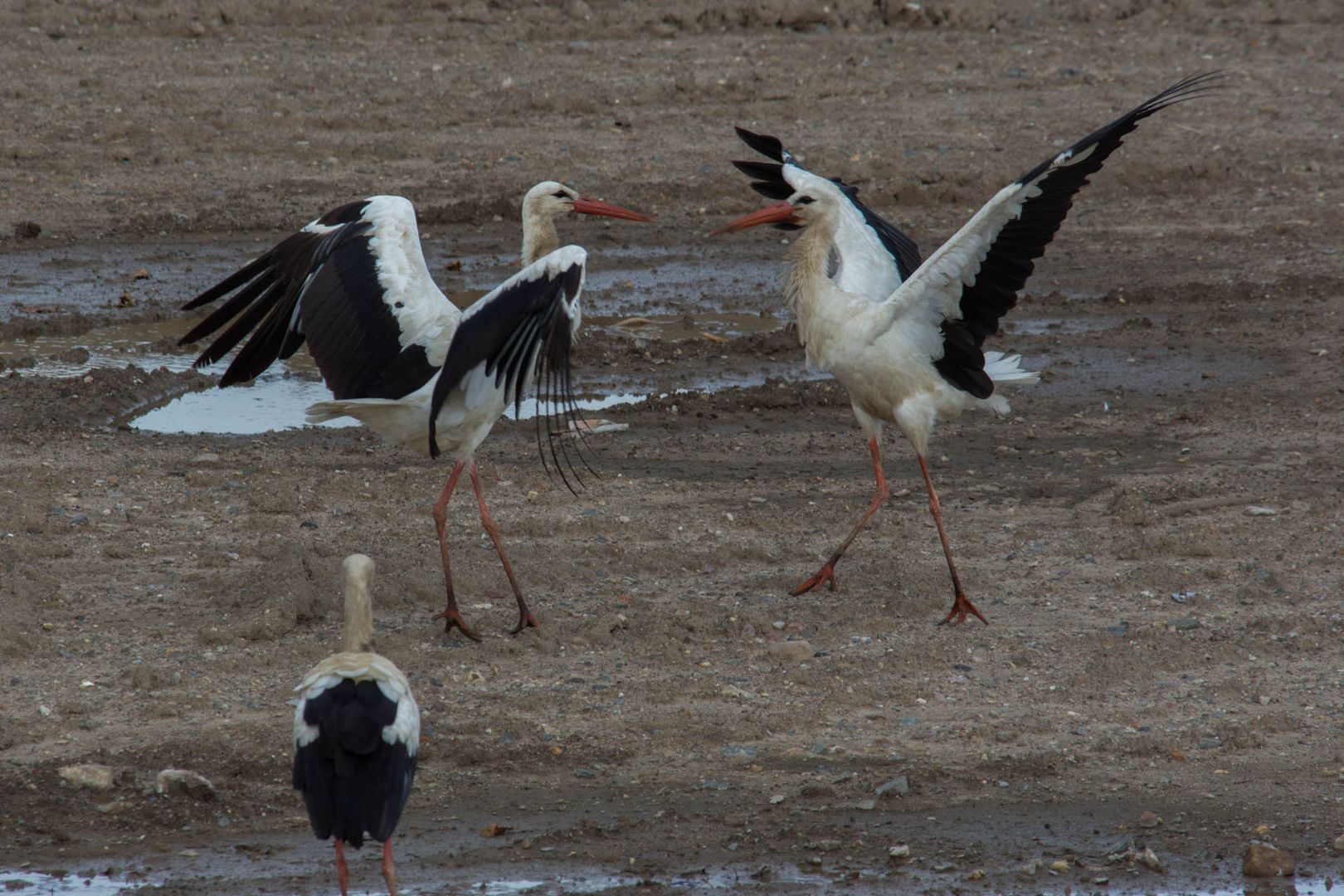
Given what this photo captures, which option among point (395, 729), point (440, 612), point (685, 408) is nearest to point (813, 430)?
point (685, 408)

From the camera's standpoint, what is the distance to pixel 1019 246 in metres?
6.35

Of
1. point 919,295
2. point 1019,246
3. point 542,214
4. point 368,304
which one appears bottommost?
point 368,304

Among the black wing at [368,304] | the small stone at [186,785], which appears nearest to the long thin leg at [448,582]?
the black wing at [368,304]

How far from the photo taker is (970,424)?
8789 millimetres

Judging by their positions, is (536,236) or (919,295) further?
(536,236)

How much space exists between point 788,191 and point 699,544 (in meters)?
1.90

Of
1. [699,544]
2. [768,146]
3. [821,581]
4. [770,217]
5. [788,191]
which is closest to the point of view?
[821,581]

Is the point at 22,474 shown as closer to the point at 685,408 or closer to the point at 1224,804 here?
the point at 685,408

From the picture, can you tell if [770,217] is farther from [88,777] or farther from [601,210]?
[88,777]

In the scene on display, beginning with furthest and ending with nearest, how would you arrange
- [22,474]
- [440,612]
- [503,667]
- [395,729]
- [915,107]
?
[915,107], [22,474], [440,612], [503,667], [395,729]

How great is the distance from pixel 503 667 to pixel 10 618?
5.91ft

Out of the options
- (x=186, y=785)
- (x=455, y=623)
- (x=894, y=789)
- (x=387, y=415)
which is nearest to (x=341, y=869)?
Result: (x=186, y=785)

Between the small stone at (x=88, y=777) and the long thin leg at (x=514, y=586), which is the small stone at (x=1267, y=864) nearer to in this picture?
the long thin leg at (x=514, y=586)

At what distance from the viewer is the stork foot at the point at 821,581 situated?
6676 mm
